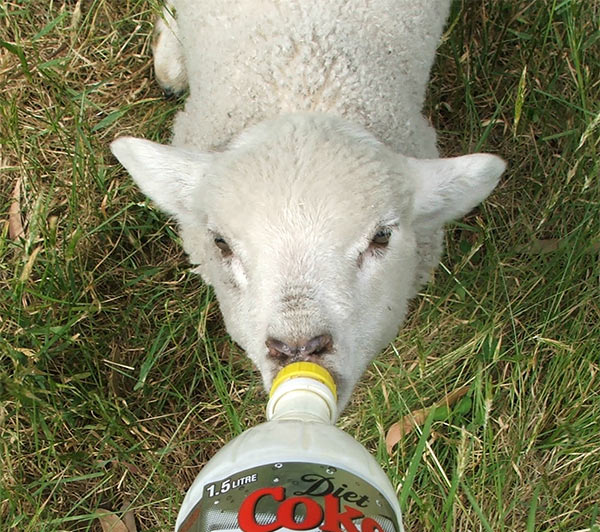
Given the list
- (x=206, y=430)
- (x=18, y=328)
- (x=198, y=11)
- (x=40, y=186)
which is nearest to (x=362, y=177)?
(x=198, y=11)

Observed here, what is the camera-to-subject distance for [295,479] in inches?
62.9

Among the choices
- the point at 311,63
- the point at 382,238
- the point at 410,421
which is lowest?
the point at 410,421

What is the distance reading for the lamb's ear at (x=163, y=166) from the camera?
2586mm

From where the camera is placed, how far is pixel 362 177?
7.44ft

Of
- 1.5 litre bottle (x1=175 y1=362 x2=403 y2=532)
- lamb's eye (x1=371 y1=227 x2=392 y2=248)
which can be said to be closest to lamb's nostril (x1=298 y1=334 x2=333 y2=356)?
1.5 litre bottle (x1=175 y1=362 x2=403 y2=532)

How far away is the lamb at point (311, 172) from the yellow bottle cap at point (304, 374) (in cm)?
12

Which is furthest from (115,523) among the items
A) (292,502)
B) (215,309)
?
(292,502)

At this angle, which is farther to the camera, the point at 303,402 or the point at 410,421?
the point at 410,421

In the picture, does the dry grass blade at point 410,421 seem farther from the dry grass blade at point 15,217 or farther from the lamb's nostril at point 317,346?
the dry grass blade at point 15,217

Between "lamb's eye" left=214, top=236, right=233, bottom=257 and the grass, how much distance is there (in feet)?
3.07

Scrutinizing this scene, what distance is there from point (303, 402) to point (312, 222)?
2.09 feet

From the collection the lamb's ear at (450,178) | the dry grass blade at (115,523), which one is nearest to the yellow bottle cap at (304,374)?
the lamb's ear at (450,178)

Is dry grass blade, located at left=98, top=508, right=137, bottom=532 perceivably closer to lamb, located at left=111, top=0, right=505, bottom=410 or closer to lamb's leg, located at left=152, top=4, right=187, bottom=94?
lamb, located at left=111, top=0, right=505, bottom=410

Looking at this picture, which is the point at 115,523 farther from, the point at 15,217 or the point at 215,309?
the point at 15,217
